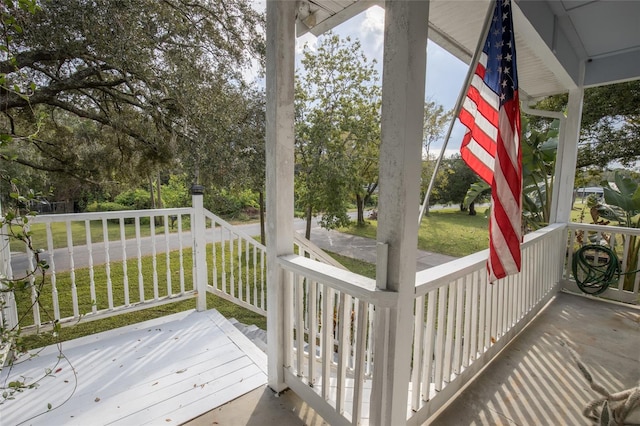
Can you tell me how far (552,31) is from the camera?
2877 mm

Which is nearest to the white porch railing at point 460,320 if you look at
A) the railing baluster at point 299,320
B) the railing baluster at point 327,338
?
the railing baluster at point 327,338

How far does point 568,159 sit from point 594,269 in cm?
149

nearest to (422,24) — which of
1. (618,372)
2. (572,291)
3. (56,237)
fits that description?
(618,372)

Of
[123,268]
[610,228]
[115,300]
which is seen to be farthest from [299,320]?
[115,300]

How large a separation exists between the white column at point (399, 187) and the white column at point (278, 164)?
30.4 inches

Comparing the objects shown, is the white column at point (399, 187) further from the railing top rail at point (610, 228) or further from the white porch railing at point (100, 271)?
the railing top rail at point (610, 228)

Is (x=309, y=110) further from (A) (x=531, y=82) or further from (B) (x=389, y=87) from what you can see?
(B) (x=389, y=87)

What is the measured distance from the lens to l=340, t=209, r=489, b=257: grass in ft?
31.5

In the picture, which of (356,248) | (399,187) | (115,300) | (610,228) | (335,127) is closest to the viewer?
(399,187)

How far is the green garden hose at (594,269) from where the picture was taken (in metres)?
3.86

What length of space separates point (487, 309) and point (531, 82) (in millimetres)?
3320

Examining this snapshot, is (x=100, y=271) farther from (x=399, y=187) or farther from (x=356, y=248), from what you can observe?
(x=399, y=187)

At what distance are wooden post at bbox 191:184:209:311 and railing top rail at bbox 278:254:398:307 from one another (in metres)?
1.54

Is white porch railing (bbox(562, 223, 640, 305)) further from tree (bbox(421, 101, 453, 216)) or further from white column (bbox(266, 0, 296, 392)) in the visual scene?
tree (bbox(421, 101, 453, 216))
